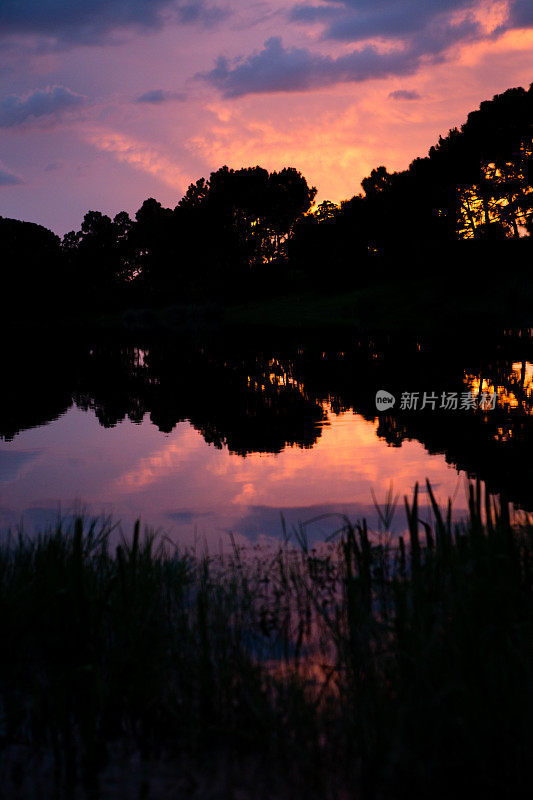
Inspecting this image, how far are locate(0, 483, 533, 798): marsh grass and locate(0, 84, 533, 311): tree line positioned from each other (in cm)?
5951

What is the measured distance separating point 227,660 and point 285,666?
0.53 metres

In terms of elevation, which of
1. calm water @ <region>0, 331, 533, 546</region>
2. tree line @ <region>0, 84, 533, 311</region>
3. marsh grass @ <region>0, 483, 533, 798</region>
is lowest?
marsh grass @ <region>0, 483, 533, 798</region>

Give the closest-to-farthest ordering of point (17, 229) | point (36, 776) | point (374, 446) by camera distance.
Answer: point (36, 776) → point (374, 446) → point (17, 229)

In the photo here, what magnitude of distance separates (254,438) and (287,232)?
10300 centimetres

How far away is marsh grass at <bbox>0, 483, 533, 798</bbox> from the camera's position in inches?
177

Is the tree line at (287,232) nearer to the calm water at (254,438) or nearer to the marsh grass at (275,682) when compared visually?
the calm water at (254,438)

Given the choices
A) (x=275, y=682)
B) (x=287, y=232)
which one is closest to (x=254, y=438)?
(x=275, y=682)

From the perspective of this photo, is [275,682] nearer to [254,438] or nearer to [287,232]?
[254,438]

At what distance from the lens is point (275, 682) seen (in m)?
5.39

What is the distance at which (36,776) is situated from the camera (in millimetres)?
5008

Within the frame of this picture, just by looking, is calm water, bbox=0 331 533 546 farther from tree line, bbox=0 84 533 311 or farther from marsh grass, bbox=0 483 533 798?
tree line, bbox=0 84 533 311

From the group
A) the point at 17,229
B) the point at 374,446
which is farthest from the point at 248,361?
the point at 17,229

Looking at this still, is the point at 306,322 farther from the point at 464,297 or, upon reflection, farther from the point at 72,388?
the point at 72,388

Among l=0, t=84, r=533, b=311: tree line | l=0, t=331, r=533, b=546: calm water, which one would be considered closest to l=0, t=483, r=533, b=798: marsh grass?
l=0, t=331, r=533, b=546: calm water
